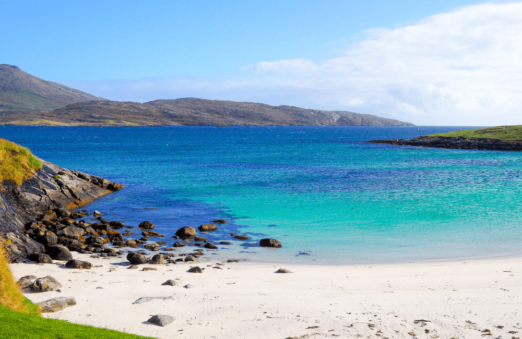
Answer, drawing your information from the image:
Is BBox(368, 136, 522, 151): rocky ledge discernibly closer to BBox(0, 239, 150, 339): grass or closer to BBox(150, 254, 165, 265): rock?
BBox(150, 254, 165, 265): rock

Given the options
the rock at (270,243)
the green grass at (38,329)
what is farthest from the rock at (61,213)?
the green grass at (38,329)

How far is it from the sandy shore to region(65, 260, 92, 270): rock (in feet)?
1.93

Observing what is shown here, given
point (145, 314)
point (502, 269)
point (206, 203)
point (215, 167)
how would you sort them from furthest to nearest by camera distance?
point (215, 167)
point (206, 203)
point (502, 269)
point (145, 314)

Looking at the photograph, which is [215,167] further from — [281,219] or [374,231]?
[374,231]

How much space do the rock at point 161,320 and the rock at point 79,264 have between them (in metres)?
8.41

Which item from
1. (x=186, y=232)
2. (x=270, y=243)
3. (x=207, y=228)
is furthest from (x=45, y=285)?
(x=207, y=228)

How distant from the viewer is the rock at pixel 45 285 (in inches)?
666

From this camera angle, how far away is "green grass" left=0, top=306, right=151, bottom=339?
1018 cm

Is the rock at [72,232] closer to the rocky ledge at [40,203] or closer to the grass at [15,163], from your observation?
the rocky ledge at [40,203]

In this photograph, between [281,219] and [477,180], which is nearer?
[281,219]

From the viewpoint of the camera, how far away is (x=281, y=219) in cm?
3522

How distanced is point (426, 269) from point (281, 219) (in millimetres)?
15286

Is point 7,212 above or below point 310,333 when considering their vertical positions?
above

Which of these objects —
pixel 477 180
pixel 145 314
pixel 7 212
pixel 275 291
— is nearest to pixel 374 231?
pixel 275 291
